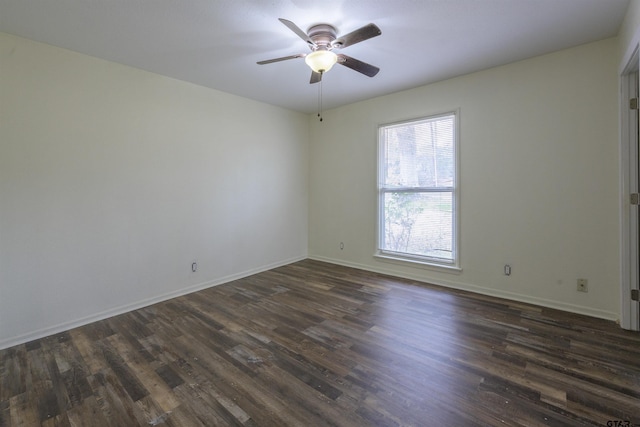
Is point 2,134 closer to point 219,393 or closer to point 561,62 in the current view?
point 219,393

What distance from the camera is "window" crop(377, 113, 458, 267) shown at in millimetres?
3697

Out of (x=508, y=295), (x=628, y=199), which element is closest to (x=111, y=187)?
(x=508, y=295)

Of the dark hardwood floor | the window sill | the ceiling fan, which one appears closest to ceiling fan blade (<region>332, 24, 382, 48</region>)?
the ceiling fan

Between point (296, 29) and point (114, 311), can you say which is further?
point (114, 311)

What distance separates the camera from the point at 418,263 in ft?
13.0

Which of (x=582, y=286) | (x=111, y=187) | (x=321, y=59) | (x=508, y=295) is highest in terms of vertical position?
(x=321, y=59)

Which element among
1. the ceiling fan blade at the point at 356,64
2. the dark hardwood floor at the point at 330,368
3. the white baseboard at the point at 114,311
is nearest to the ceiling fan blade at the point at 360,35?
the ceiling fan blade at the point at 356,64

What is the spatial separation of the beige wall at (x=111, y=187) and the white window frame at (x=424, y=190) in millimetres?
1851

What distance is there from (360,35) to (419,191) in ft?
7.76

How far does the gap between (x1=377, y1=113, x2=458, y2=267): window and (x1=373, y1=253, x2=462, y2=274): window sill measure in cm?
2

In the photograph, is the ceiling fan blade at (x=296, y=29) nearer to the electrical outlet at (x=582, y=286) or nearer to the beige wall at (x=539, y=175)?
the beige wall at (x=539, y=175)

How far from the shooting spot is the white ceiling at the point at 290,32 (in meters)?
2.13

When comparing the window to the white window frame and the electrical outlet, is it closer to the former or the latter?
the white window frame

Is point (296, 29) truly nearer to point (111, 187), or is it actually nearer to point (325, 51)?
point (325, 51)
